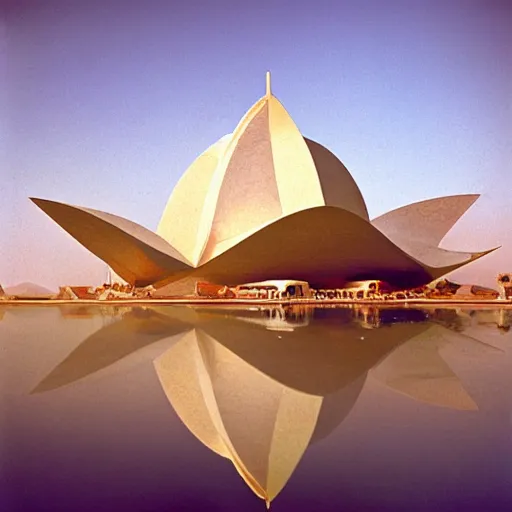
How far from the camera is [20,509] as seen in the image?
3.45 ft

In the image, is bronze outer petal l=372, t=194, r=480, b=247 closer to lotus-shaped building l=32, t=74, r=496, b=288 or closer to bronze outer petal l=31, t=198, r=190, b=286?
lotus-shaped building l=32, t=74, r=496, b=288

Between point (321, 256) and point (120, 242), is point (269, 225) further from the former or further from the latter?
point (120, 242)

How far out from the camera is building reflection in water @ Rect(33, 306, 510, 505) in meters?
1.41

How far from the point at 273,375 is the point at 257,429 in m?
0.71

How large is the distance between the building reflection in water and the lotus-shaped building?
4.57m

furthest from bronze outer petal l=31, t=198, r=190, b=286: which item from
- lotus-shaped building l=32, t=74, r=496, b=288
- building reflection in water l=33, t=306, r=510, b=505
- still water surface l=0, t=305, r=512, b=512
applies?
still water surface l=0, t=305, r=512, b=512

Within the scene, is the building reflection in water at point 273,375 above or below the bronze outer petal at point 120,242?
below

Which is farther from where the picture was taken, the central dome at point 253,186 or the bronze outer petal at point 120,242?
the central dome at point 253,186

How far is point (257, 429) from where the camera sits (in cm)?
149

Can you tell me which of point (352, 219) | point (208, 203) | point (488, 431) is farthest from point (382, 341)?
point (208, 203)

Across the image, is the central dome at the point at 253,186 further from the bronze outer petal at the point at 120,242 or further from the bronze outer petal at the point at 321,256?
the bronze outer petal at the point at 120,242

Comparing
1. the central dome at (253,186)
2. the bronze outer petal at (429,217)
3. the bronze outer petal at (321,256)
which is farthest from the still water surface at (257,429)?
the bronze outer petal at (429,217)

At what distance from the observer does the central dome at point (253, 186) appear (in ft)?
32.8

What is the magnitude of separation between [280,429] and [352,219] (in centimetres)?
709
